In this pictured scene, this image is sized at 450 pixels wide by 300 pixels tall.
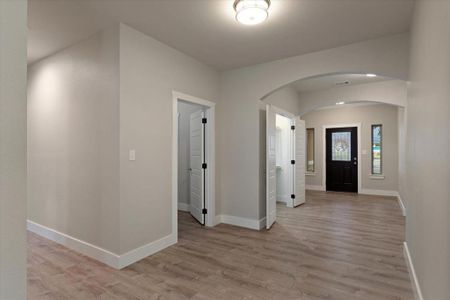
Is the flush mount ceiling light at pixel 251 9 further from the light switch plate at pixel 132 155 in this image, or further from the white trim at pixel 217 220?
the white trim at pixel 217 220

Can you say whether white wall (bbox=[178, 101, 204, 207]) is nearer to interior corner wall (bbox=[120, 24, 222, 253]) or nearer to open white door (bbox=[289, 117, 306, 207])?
interior corner wall (bbox=[120, 24, 222, 253])

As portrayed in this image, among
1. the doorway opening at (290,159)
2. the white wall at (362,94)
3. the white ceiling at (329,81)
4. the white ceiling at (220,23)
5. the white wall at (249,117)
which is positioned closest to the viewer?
the white ceiling at (220,23)

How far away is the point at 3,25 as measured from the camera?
852 mm

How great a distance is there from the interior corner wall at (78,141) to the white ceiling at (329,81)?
3465 millimetres

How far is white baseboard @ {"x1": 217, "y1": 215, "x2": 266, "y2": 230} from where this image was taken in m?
4.23

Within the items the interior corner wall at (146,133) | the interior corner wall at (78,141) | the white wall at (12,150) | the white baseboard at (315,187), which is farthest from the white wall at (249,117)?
the white baseboard at (315,187)

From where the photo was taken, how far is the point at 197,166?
466 cm

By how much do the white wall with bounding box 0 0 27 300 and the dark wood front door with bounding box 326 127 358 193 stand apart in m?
8.72

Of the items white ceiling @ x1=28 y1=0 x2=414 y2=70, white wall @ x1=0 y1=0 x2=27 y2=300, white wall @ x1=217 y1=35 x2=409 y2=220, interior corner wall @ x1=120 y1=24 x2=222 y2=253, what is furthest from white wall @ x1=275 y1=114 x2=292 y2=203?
white wall @ x1=0 y1=0 x2=27 y2=300

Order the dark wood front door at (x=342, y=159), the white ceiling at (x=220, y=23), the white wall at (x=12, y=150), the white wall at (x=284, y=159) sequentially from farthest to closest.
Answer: the dark wood front door at (x=342, y=159), the white wall at (x=284, y=159), the white ceiling at (x=220, y=23), the white wall at (x=12, y=150)

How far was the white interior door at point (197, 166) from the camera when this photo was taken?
447cm

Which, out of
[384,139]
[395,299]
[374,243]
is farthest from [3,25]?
[384,139]

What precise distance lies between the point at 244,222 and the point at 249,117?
6.12 feet

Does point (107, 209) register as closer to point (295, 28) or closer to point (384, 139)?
point (295, 28)
